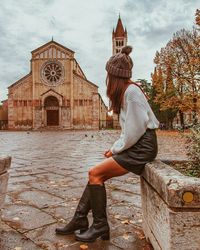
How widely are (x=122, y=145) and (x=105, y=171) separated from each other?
0.28 meters

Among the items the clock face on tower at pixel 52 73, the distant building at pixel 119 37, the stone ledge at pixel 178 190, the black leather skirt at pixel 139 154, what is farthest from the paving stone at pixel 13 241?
the distant building at pixel 119 37

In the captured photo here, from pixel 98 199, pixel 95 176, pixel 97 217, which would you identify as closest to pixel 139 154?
pixel 95 176

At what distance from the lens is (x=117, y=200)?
4047mm

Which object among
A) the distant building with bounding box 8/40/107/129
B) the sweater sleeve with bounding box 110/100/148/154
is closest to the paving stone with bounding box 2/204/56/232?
the sweater sleeve with bounding box 110/100/148/154

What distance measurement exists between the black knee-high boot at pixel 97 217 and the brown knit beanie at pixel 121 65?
1.04m

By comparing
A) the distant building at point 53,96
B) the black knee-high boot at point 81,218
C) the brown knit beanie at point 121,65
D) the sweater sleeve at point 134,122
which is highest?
the distant building at point 53,96

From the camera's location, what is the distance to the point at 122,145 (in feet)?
8.41

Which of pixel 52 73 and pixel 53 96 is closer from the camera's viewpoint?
pixel 53 96

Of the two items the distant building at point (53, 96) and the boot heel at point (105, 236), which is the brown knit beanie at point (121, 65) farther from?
the distant building at point (53, 96)

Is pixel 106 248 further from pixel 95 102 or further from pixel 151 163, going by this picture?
pixel 95 102

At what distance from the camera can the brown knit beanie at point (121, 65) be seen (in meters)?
2.66

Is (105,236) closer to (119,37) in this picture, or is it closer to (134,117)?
(134,117)

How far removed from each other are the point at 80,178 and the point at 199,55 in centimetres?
1908

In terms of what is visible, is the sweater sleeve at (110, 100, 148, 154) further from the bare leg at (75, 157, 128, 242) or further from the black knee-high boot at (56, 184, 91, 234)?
the black knee-high boot at (56, 184, 91, 234)
